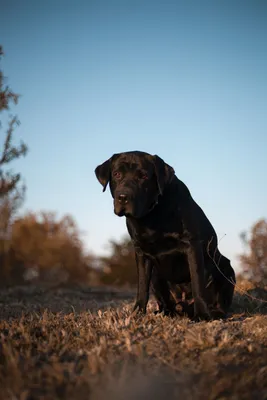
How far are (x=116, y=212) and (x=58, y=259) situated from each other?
19320 millimetres

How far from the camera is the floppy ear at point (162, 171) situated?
466cm

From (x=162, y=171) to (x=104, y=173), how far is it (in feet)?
2.32

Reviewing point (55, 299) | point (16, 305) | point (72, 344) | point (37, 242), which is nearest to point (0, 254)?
point (37, 242)

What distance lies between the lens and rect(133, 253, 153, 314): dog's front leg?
Result: 4992 mm

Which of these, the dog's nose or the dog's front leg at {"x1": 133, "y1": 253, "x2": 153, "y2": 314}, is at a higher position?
the dog's nose

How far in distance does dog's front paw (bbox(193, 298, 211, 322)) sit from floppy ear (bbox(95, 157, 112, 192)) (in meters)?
1.67

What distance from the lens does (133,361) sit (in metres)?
2.78

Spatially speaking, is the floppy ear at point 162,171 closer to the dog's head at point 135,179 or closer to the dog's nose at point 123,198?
the dog's head at point 135,179

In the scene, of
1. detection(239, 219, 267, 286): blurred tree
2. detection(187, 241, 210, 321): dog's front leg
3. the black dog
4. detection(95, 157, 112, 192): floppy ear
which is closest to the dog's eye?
the black dog

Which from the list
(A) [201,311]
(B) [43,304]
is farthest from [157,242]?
(B) [43,304]

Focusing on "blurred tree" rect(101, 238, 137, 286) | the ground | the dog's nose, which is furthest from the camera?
"blurred tree" rect(101, 238, 137, 286)

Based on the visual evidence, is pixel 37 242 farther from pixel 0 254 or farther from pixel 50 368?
pixel 50 368

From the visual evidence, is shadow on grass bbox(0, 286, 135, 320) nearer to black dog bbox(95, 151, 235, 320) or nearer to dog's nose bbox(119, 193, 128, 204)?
black dog bbox(95, 151, 235, 320)

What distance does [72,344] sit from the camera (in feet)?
10.7
